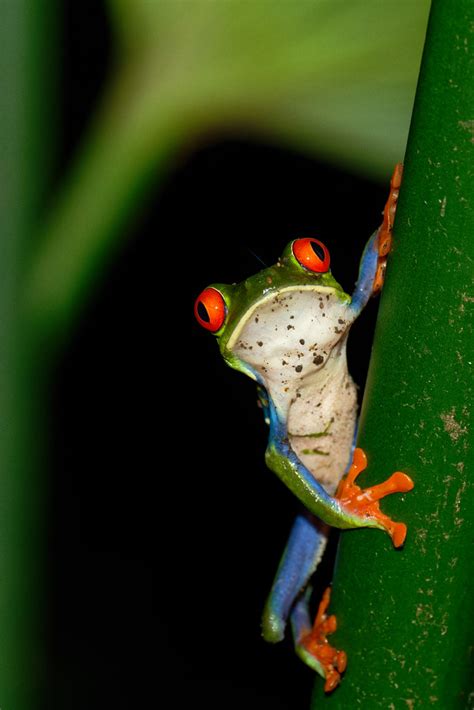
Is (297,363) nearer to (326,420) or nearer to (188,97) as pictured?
(326,420)

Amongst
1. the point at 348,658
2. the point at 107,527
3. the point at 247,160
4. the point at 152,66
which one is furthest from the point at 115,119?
the point at 107,527

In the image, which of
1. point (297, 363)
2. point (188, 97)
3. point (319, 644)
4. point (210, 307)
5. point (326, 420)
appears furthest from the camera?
point (326, 420)

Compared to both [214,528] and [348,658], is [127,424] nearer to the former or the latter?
[214,528]

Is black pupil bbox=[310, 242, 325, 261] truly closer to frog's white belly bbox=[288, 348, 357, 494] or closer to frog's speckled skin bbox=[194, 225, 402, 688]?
frog's speckled skin bbox=[194, 225, 402, 688]

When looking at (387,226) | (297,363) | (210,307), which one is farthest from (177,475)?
(387,226)

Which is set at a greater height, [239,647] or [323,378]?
[323,378]

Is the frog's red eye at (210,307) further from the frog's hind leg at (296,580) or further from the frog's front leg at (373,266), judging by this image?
the frog's hind leg at (296,580)

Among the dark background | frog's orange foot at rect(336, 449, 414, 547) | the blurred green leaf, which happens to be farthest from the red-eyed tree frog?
the dark background

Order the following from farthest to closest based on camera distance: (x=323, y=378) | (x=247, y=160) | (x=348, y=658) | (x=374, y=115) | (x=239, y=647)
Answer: (x=239, y=647), (x=247, y=160), (x=323, y=378), (x=374, y=115), (x=348, y=658)
